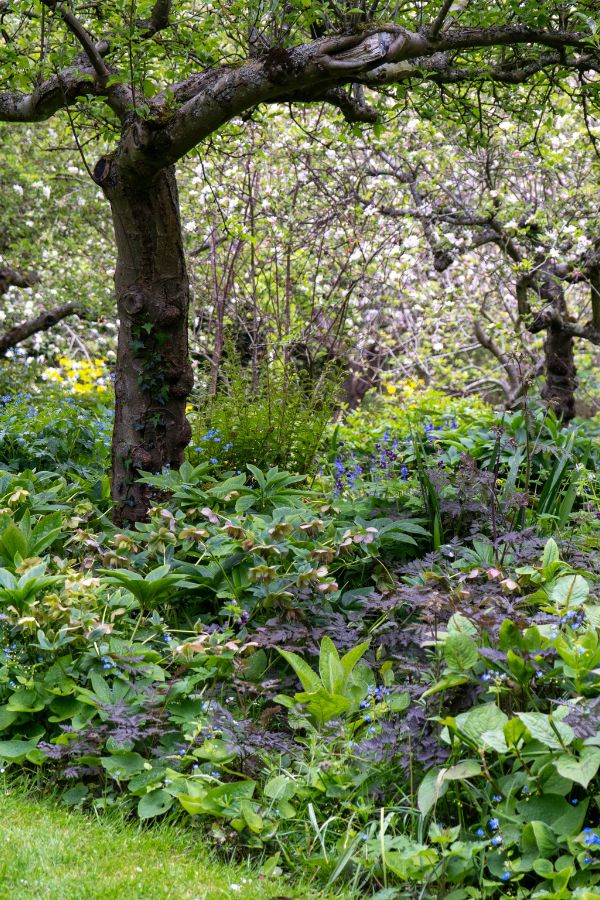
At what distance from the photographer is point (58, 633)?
2.99m

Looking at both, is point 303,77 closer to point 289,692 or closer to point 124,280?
point 124,280

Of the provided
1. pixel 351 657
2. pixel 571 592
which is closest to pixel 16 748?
pixel 351 657

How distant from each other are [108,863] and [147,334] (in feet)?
9.42

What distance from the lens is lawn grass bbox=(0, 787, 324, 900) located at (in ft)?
7.23

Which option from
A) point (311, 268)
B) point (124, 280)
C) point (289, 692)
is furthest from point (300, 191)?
point (289, 692)

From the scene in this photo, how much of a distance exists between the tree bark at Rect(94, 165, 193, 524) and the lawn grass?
6.91 ft

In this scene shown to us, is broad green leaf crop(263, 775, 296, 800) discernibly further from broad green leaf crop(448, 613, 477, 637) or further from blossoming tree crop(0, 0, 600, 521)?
blossoming tree crop(0, 0, 600, 521)

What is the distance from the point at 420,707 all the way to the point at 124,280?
2.85m

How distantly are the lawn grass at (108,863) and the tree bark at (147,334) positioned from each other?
211cm

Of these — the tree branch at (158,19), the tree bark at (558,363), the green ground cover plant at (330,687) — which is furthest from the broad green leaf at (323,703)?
the tree bark at (558,363)

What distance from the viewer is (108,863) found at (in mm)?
2328

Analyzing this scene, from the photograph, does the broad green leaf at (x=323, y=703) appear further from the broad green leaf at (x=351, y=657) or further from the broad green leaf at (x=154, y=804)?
the broad green leaf at (x=154, y=804)

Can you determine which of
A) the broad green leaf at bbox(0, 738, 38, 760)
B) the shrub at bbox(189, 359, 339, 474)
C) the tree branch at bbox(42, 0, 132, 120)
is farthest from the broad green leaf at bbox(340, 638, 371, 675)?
the tree branch at bbox(42, 0, 132, 120)

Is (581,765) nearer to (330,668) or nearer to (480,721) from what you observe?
(480,721)
